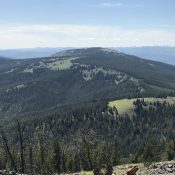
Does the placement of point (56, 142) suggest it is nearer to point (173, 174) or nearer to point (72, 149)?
point (72, 149)

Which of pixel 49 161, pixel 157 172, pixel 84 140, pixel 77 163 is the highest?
pixel 157 172

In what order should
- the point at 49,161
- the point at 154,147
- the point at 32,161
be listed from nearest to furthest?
the point at 32,161 < the point at 49,161 < the point at 154,147

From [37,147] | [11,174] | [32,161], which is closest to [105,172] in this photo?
[11,174]

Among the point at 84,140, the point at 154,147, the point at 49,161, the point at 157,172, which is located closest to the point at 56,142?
the point at 49,161

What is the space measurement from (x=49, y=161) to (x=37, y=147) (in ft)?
28.6

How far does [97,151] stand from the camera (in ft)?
389

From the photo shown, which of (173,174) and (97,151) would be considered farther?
(97,151)

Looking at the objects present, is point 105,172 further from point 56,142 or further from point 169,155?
point 169,155

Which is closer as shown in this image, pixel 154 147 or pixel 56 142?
pixel 56 142

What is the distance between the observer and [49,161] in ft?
380

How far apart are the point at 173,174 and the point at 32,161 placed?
5533 centimetres

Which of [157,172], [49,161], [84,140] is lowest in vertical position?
[49,161]

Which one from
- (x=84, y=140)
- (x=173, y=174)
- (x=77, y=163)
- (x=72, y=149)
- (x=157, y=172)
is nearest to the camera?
(x=173, y=174)

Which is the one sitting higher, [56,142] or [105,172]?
[105,172]
